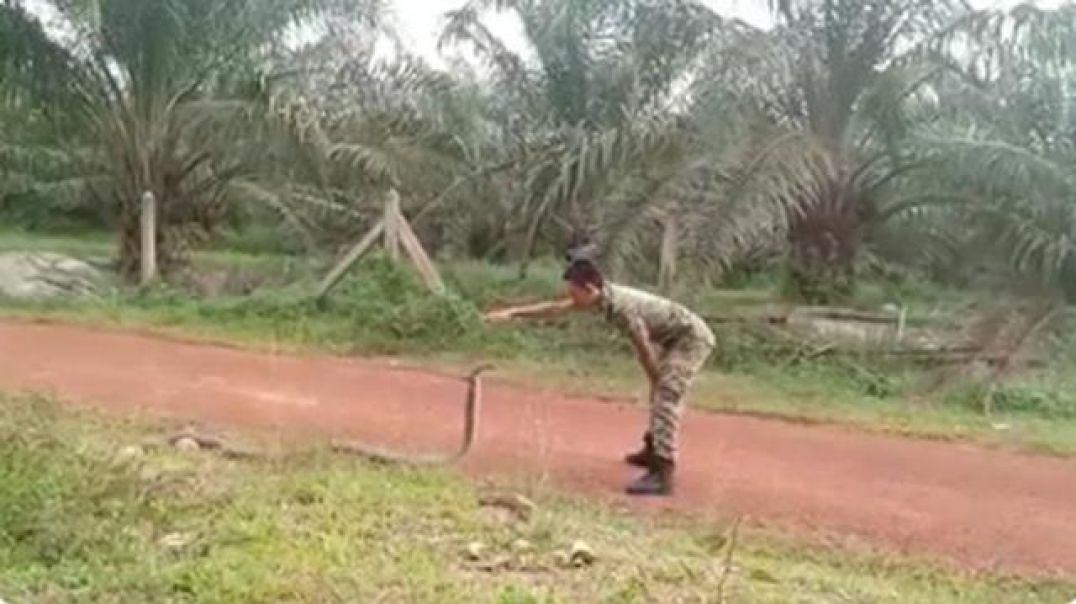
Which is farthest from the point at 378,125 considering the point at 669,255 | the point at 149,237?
the point at 669,255

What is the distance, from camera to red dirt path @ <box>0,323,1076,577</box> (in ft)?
15.0

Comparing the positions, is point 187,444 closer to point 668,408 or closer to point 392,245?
point 668,408

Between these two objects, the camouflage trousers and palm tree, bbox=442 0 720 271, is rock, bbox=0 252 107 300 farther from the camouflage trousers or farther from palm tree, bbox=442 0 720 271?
the camouflage trousers

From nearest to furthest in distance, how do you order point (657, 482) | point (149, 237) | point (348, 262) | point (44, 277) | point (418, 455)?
point (657, 482)
point (418, 455)
point (348, 262)
point (44, 277)
point (149, 237)

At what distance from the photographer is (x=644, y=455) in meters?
4.99

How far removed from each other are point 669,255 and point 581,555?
3.42 metres

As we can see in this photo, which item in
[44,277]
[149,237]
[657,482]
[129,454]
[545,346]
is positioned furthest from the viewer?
[149,237]

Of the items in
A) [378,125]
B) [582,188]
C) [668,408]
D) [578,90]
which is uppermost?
[578,90]

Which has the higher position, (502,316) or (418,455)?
(502,316)

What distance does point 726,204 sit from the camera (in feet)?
22.5

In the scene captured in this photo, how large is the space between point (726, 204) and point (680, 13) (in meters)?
1.54

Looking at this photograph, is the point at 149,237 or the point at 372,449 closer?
the point at 372,449

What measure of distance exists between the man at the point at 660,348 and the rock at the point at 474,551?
1.24 m

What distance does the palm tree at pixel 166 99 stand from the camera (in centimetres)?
913
